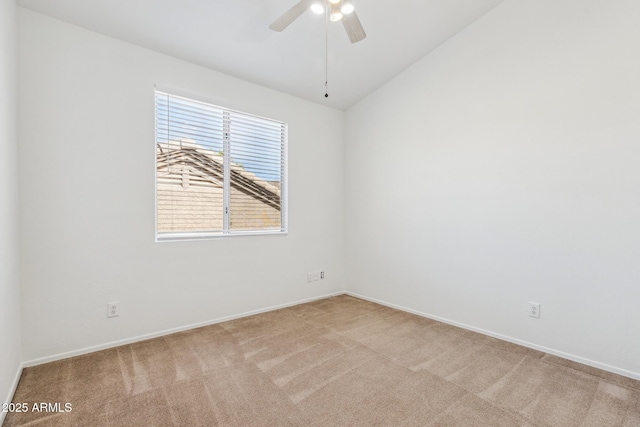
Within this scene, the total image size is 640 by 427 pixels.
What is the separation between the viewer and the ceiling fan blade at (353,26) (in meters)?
1.98

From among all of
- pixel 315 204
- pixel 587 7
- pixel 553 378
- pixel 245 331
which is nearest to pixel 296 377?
pixel 245 331

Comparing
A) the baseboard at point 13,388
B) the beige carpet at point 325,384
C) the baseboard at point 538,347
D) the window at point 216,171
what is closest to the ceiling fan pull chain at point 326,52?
the window at point 216,171

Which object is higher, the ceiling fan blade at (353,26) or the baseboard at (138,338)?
the ceiling fan blade at (353,26)

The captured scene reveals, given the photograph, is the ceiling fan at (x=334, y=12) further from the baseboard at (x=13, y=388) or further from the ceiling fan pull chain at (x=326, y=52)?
the baseboard at (x=13, y=388)

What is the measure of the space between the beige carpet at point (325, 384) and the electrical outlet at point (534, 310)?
308mm

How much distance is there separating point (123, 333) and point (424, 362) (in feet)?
8.43

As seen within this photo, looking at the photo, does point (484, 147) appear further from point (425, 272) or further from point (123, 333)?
point (123, 333)

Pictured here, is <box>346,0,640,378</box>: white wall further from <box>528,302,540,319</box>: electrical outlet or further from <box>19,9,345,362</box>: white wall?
<box>19,9,345,362</box>: white wall

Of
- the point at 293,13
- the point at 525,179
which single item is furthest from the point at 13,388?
the point at 525,179

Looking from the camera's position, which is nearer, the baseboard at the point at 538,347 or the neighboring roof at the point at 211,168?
the baseboard at the point at 538,347

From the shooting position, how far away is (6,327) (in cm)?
181

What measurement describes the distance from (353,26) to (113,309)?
2970 mm

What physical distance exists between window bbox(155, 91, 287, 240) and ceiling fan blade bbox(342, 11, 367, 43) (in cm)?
173

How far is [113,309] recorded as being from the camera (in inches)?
100
